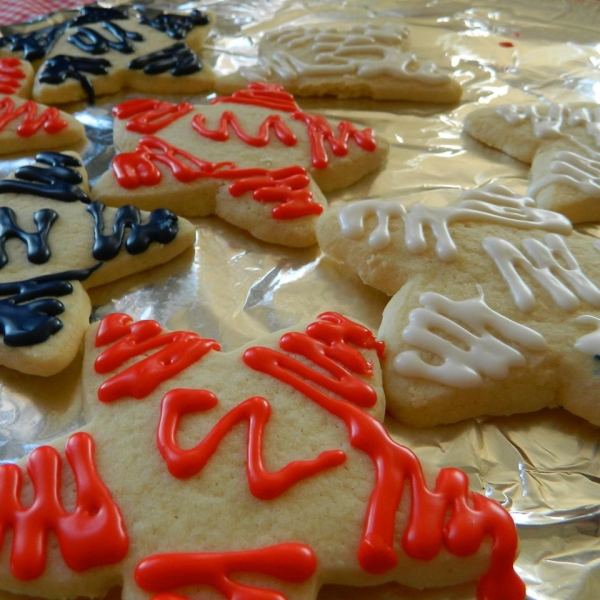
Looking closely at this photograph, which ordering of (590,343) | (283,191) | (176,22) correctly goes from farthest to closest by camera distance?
(176,22), (283,191), (590,343)

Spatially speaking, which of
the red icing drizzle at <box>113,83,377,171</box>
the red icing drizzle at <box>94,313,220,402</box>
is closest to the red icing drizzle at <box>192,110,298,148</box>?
the red icing drizzle at <box>113,83,377,171</box>

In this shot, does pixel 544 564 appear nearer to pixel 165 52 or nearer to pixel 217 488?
pixel 217 488

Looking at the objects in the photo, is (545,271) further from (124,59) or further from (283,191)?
(124,59)

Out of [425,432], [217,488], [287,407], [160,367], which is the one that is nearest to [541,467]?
[425,432]

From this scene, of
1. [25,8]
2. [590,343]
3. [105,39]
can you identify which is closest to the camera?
[590,343]

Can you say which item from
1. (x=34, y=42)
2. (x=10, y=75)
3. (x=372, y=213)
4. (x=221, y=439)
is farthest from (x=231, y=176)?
(x=34, y=42)

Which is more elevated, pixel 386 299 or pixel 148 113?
pixel 148 113

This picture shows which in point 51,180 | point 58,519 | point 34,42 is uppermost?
point 34,42
